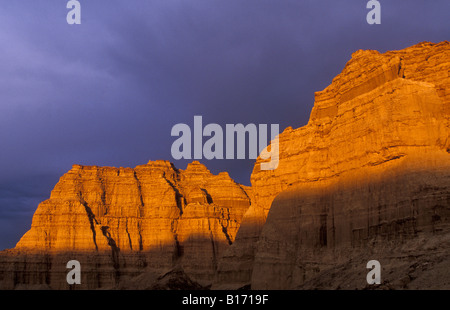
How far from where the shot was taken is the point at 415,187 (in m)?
46.3

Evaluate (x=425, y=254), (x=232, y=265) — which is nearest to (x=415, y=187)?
(x=425, y=254)

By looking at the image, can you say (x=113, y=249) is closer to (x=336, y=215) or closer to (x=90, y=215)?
(x=90, y=215)

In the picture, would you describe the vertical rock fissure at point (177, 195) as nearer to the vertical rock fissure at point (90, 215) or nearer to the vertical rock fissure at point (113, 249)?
the vertical rock fissure at point (113, 249)

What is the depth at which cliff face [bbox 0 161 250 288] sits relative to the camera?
359 feet

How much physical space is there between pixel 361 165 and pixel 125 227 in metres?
72.9

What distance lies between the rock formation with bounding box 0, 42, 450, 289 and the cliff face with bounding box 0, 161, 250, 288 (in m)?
0.31

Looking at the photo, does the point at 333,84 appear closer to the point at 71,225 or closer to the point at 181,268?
the point at 181,268

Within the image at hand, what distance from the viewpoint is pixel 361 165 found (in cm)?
5453

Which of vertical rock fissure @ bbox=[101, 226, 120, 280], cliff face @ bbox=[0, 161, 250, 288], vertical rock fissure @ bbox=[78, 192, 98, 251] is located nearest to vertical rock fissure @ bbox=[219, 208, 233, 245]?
cliff face @ bbox=[0, 161, 250, 288]

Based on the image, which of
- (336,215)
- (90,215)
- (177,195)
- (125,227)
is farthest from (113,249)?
(336,215)

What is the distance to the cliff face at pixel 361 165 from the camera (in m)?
47.6
